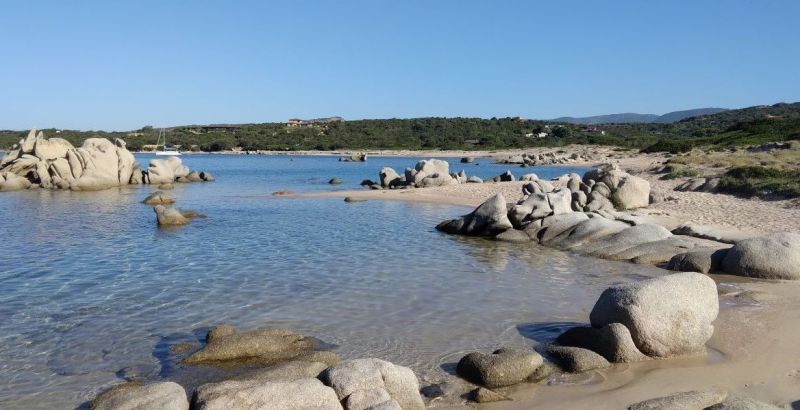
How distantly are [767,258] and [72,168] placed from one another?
40.3m

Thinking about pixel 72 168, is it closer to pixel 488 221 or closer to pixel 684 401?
pixel 488 221

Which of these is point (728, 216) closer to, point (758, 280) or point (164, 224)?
point (758, 280)

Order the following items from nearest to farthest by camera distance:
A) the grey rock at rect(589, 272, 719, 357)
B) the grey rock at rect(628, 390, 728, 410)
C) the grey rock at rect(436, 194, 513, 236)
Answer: the grey rock at rect(628, 390, 728, 410), the grey rock at rect(589, 272, 719, 357), the grey rock at rect(436, 194, 513, 236)

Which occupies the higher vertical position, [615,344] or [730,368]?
[615,344]

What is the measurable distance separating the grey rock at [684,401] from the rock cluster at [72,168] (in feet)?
133

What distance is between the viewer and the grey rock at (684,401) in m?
7.55

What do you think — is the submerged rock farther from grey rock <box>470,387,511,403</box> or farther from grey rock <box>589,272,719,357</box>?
grey rock <box>589,272,719,357</box>

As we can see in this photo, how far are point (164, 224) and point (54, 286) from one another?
33.8ft

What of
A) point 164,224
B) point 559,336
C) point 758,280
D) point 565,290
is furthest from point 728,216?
point 164,224

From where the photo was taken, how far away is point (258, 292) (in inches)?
544

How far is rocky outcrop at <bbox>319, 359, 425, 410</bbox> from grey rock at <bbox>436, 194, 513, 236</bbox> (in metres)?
14.4

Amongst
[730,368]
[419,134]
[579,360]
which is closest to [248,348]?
[579,360]

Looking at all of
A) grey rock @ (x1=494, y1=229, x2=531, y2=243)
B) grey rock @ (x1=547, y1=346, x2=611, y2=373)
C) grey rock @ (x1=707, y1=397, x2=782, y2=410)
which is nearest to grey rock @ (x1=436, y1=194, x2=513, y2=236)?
grey rock @ (x1=494, y1=229, x2=531, y2=243)

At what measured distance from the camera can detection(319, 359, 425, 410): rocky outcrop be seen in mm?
7336
